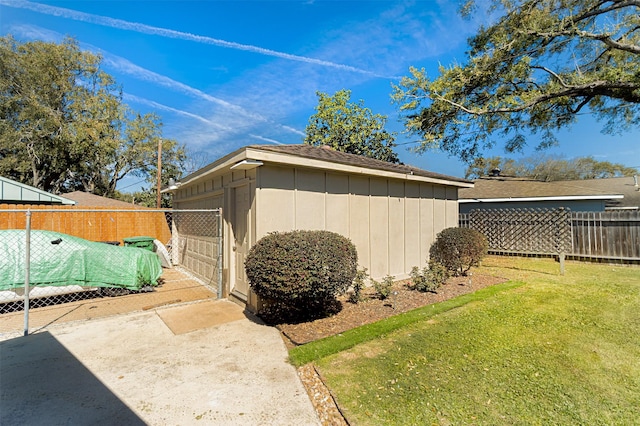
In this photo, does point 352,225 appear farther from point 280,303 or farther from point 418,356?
point 418,356

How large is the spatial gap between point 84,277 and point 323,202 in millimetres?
4893

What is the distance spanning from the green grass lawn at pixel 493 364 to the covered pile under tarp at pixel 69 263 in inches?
183

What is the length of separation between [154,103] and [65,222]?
51.0 ft

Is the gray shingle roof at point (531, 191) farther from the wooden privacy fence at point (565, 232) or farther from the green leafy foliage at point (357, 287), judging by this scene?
the green leafy foliage at point (357, 287)

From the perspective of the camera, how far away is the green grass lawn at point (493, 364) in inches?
96.1

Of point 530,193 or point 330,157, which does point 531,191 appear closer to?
point 530,193

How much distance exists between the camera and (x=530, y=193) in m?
13.0

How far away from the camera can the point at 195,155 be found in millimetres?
24562

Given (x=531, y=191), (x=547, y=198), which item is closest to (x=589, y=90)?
(x=547, y=198)

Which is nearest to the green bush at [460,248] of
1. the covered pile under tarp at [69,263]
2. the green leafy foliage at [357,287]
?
the green leafy foliage at [357,287]

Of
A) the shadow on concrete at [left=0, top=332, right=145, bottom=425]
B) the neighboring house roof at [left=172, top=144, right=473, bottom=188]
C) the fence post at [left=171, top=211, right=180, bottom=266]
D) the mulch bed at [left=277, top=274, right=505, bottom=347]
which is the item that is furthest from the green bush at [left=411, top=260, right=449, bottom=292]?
the fence post at [left=171, top=211, right=180, bottom=266]

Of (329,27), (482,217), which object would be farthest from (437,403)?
(329,27)

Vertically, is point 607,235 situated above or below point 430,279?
above

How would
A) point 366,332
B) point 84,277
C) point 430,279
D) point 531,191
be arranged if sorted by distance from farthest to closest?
point 531,191, point 430,279, point 84,277, point 366,332
